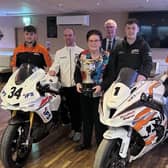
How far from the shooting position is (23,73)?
270 centimetres

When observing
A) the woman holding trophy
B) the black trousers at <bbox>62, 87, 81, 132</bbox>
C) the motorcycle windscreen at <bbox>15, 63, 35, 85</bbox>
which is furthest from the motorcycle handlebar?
the black trousers at <bbox>62, 87, 81, 132</bbox>

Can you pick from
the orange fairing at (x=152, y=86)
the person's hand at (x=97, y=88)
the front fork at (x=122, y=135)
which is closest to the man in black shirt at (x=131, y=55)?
the person's hand at (x=97, y=88)

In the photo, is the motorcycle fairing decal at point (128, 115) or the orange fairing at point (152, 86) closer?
the motorcycle fairing decal at point (128, 115)

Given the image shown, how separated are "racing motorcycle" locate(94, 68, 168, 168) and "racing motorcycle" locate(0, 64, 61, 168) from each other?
71 cm

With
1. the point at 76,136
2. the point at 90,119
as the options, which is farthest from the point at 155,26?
the point at 90,119

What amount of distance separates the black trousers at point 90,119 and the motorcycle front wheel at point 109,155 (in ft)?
2.23

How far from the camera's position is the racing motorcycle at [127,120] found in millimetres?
2164

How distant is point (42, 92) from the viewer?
2.74 metres

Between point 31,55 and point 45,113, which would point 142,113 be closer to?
point 45,113

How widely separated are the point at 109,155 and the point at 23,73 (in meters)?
1.13

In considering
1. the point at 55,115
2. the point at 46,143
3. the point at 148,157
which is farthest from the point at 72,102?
the point at 148,157

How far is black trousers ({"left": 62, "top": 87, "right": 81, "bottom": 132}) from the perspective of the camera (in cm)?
342

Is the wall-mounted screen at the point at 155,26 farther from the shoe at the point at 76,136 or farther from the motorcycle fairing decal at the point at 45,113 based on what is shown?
the motorcycle fairing decal at the point at 45,113

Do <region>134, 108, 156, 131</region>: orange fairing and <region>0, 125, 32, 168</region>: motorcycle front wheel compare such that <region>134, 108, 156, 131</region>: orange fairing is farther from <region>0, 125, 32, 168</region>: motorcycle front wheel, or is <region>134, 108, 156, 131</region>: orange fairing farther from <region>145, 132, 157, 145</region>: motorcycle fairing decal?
<region>0, 125, 32, 168</region>: motorcycle front wheel
